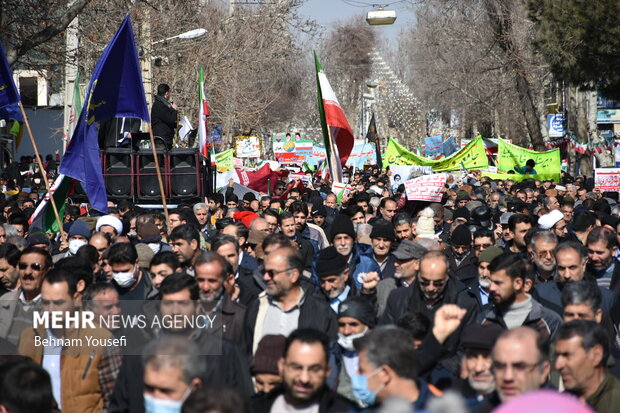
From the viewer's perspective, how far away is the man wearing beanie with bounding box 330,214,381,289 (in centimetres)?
860

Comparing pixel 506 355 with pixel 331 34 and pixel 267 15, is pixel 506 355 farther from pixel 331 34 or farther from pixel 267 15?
pixel 331 34

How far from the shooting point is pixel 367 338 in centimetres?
473

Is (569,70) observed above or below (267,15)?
below

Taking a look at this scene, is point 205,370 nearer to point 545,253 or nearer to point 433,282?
point 433,282

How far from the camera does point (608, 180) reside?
19.6m

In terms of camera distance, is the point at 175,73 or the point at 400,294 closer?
the point at 400,294

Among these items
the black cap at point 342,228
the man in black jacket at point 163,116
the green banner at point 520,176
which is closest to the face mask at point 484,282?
the black cap at point 342,228

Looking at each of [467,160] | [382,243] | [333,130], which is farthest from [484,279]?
[467,160]

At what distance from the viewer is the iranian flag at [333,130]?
46.2 ft

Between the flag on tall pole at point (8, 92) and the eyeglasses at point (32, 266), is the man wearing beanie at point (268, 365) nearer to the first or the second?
the eyeglasses at point (32, 266)

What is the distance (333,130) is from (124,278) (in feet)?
23.5

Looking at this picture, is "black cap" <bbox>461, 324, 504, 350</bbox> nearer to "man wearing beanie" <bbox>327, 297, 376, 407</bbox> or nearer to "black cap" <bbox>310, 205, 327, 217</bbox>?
"man wearing beanie" <bbox>327, 297, 376, 407</bbox>

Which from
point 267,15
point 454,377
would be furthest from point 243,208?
point 267,15

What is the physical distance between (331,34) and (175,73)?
58.5m
